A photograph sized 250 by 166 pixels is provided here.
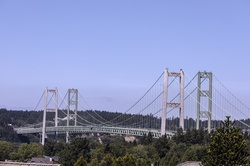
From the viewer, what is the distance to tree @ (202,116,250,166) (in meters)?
46.6

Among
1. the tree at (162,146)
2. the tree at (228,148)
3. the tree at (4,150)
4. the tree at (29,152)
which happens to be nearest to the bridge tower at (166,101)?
the tree at (162,146)

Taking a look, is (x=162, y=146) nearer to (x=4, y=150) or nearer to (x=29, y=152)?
(x=29, y=152)

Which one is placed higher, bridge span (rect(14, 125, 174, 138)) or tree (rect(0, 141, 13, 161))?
bridge span (rect(14, 125, 174, 138))

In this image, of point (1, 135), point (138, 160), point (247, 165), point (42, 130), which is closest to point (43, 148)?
point (42, 130)

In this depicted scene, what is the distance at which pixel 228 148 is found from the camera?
153ft

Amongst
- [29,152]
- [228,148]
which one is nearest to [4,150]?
[29,152]

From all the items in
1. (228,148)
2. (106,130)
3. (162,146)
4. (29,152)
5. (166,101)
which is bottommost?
(228,148)

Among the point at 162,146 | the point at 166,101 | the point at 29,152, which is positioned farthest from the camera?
the point at 29,152

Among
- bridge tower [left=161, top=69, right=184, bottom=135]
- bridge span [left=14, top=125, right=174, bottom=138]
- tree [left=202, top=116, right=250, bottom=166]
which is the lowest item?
tree [left=202, top=116, right=250, bottom=166]

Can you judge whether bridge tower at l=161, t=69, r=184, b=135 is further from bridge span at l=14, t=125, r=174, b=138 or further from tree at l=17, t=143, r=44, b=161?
tree at l=17, t=143, r=44, b=161

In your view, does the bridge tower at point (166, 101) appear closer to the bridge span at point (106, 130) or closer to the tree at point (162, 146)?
the tree at point (162, 146)

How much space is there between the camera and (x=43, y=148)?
114 m

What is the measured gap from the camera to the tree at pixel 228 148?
46562 mm

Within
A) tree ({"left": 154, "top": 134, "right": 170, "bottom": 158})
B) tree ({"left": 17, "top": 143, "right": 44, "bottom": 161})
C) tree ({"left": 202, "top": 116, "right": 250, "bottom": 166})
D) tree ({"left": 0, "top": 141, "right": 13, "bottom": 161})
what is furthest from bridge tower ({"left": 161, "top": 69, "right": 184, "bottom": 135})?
tree ({"left": 202, "top": 116, "right": 250, "bottom": 166})
